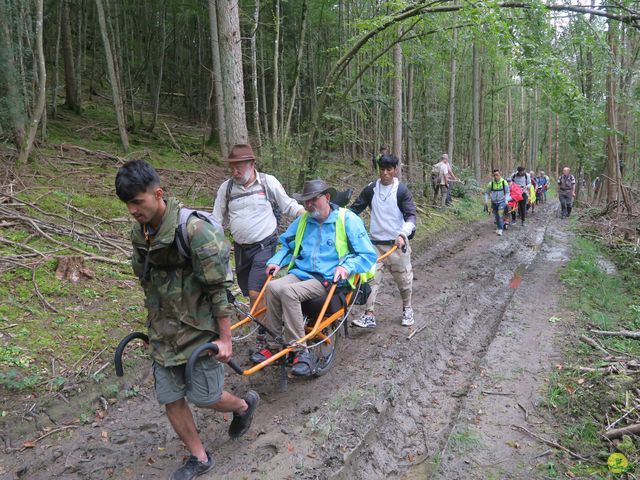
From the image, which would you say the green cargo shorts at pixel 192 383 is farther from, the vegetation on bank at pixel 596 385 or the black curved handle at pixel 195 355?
the vegetation on bank at pixel 596 385

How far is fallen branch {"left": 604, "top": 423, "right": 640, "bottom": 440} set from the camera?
124 inches

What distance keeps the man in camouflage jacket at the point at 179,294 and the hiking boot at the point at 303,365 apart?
3.83 feet

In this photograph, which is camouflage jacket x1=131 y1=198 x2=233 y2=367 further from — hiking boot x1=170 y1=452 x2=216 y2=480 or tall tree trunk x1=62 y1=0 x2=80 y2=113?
tall tree trunk x1=62 y1=0 x2=80 y2=113

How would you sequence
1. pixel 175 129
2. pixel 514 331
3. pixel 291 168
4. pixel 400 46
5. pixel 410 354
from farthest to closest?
pixel 175 129, pixel 400 46, pixel 291 168, pixel 514 331, pixel 410 354

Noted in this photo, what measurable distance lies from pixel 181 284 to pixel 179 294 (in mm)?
60

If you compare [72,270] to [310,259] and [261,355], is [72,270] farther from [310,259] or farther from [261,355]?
[310,259]

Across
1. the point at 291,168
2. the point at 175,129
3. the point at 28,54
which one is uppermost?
the point at 28,54

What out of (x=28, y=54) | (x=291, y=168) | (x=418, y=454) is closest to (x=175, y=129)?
(x=28, y=54)

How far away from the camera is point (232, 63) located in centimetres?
657

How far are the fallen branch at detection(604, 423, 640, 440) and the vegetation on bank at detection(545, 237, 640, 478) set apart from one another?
2 centimetres

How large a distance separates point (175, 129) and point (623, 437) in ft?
52.2

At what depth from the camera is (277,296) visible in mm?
3922

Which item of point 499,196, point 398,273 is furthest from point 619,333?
point 499,196

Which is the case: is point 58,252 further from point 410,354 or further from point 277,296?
point 410,354
